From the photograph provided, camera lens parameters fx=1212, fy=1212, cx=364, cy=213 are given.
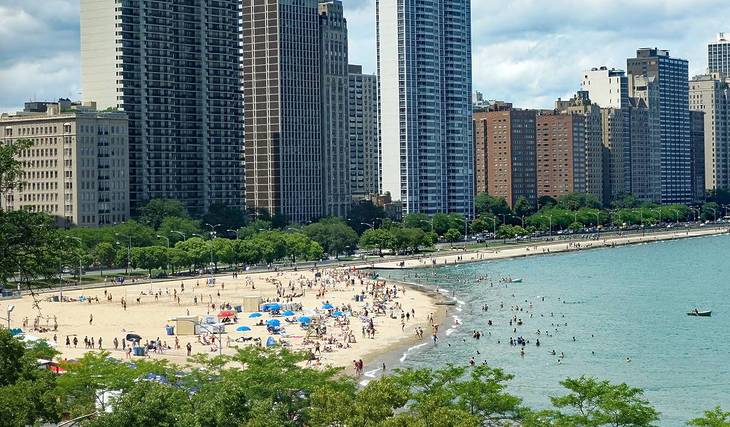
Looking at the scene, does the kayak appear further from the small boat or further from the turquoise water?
the turquoise water

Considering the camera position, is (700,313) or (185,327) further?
(700,313)

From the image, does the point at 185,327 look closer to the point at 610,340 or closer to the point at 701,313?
the point at 610,340

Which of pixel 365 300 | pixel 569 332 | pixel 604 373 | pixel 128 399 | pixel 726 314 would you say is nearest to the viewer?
pixel 128 399

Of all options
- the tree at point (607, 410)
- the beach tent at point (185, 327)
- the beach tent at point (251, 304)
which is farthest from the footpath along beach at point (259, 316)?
the tree at point (607, 410)

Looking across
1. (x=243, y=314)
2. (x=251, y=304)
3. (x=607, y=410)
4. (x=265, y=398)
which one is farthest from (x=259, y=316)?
(x=607, y=410)

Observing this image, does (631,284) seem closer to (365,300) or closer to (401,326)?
(365,300)

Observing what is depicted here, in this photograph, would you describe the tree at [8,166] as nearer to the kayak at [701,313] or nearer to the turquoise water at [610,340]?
the turquoise water at [610,340]

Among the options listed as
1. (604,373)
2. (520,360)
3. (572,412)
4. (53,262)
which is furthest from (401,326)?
(53,262)
